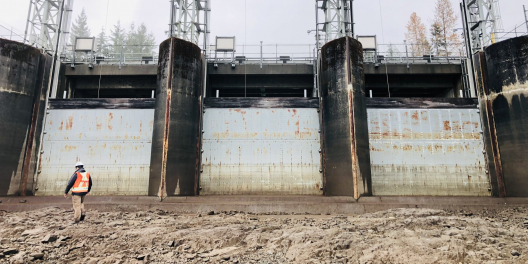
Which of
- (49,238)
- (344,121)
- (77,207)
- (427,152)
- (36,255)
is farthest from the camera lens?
(427,152)

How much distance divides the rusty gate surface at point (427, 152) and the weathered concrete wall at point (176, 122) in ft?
28.7

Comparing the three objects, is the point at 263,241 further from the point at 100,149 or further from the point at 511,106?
the point at 511,106

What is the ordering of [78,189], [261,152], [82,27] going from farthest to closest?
[82,27], [261,152], [78,189]

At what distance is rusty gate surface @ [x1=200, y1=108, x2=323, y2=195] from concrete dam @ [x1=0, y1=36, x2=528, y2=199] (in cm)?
5

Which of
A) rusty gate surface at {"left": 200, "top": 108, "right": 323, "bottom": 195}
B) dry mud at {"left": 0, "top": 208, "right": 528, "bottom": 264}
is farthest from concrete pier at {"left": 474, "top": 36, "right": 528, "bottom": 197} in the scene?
rusty gate surface at {"left": 200, "top": 108, "right": 323, "bottom": 195}

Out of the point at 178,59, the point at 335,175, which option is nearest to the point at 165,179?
the point at 178,59

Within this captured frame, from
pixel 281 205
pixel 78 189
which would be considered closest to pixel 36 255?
pixel 78 189

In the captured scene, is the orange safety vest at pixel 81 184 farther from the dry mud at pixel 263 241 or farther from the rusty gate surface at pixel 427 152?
the rusty gate surface at pixel 427 152

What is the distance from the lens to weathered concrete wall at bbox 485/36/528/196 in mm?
14383

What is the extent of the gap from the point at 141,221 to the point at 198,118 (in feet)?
23.0

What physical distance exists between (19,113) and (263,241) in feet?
47.4

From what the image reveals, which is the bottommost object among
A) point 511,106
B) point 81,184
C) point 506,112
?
point 81,184

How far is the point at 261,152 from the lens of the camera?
15.9 metres

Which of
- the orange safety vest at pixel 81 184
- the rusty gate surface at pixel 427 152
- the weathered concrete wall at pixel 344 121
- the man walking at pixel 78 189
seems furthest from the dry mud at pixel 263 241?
the rusty gate surface at pixel 427 152
